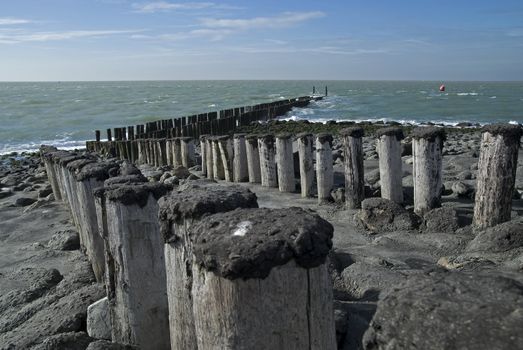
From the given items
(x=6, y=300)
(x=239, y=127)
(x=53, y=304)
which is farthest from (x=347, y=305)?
(x=239, y=127)

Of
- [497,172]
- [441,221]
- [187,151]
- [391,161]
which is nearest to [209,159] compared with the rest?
[187,151]

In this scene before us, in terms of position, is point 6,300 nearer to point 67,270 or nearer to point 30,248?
point 67,270

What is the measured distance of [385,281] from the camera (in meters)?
4.57

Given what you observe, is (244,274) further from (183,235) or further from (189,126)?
(189,126)

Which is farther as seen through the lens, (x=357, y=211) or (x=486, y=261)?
(x=357, y=211)

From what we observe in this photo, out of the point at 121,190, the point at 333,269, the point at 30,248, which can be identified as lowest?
the point at 30,248

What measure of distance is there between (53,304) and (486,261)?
423 cm

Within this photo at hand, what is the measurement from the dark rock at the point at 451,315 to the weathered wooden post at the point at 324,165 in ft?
21.9

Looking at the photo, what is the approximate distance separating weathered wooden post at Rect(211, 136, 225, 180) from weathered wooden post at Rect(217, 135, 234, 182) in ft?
0.64

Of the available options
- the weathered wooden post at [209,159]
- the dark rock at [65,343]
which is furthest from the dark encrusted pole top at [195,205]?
the weathered wooden post at [209,159]

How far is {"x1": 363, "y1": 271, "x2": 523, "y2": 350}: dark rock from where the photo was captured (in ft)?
4.03

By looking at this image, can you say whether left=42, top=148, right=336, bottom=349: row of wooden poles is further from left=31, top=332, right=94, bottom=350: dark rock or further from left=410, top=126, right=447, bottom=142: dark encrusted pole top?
left=410, top=126, right=447, bottom=142: dark encrusted pole top

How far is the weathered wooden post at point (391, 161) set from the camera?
282 inches

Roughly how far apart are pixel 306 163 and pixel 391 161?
6.23 ft
